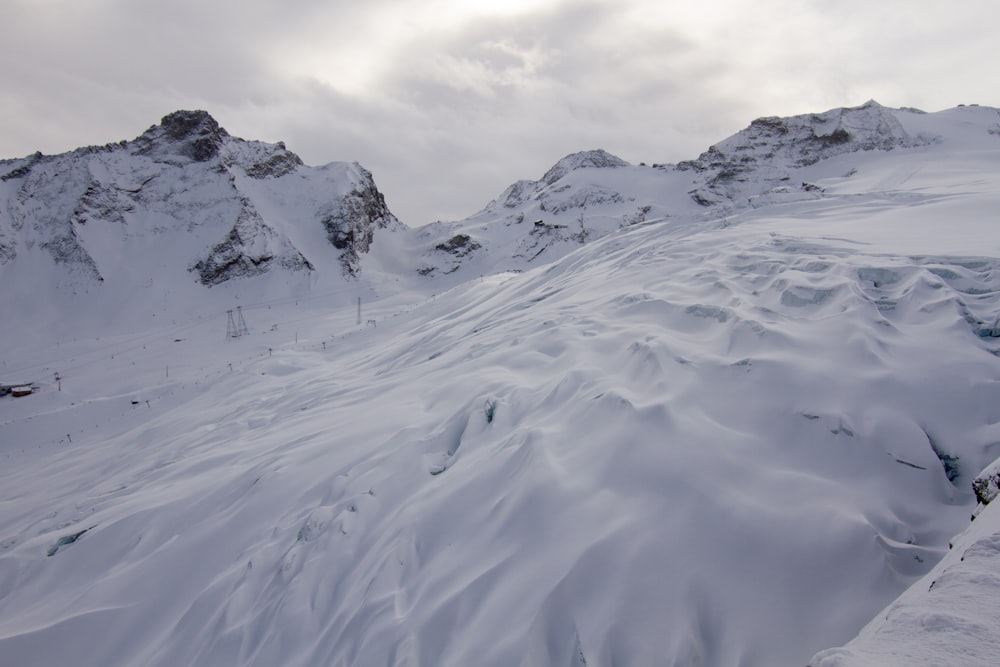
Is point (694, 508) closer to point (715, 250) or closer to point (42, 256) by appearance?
point (715, 250)

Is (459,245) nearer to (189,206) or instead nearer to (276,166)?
(276,166)

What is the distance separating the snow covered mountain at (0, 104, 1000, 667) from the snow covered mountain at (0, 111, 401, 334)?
108ft

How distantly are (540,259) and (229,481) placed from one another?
133ft

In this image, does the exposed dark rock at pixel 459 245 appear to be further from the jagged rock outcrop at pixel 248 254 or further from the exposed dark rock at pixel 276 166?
the exposed dark rock at pixel 276 166

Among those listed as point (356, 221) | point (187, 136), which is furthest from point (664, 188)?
point (187, 136)

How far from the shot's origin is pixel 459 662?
3342 millimetres

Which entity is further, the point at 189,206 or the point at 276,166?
the point at 276,166

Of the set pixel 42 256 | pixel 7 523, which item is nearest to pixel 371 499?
pixel 7 523

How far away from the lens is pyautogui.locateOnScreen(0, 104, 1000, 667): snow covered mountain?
10.7ft

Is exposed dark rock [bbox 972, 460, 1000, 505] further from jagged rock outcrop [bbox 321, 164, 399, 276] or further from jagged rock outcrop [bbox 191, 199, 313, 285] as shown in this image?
jagged rock outcrop [bbox 321, 164, 399, 276]

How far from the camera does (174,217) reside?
146ft

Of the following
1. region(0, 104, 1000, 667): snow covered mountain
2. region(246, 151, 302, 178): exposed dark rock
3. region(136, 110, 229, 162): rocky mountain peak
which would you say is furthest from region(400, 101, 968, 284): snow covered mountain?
region(0, 104, 1000, 667): snow covered mountain

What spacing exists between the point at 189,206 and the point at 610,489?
51749 millimetres

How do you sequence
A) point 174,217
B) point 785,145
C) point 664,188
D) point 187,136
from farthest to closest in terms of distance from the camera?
point 664,188
point 785,145
point 187,136
point 174,217
